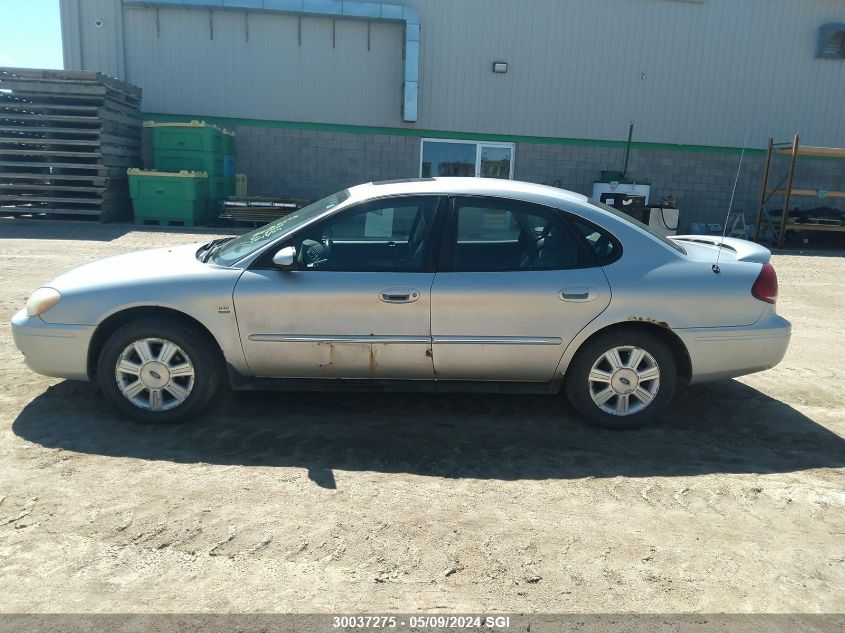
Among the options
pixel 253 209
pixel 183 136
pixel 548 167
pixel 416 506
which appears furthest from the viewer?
pixel 548 167

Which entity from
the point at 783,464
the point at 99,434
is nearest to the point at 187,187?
the point at 99,434

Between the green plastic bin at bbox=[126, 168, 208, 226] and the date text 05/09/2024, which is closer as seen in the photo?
the date text 05/09/2024

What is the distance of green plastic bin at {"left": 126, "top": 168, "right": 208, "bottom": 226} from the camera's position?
14328 millimetres

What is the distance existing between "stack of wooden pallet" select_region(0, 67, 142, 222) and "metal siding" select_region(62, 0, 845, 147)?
2519 millimetres

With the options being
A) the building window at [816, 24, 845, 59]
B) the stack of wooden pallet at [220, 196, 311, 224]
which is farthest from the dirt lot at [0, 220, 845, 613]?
the building window at [816, 24, 845, 59]

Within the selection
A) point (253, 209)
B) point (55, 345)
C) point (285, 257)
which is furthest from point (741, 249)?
point (253, 209)

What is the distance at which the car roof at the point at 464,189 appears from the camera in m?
4.60

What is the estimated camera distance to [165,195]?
14422mm

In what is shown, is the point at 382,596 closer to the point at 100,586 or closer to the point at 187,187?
the point at 100,586

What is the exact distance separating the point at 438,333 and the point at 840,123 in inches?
726

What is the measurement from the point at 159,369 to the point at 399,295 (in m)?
1.57

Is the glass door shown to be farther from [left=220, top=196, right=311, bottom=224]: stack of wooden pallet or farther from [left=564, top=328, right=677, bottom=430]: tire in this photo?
[left=564, top=328, right=677, bottom=430]: tire

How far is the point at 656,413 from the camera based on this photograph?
4.56 m

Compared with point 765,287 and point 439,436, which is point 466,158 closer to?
point 765,287
